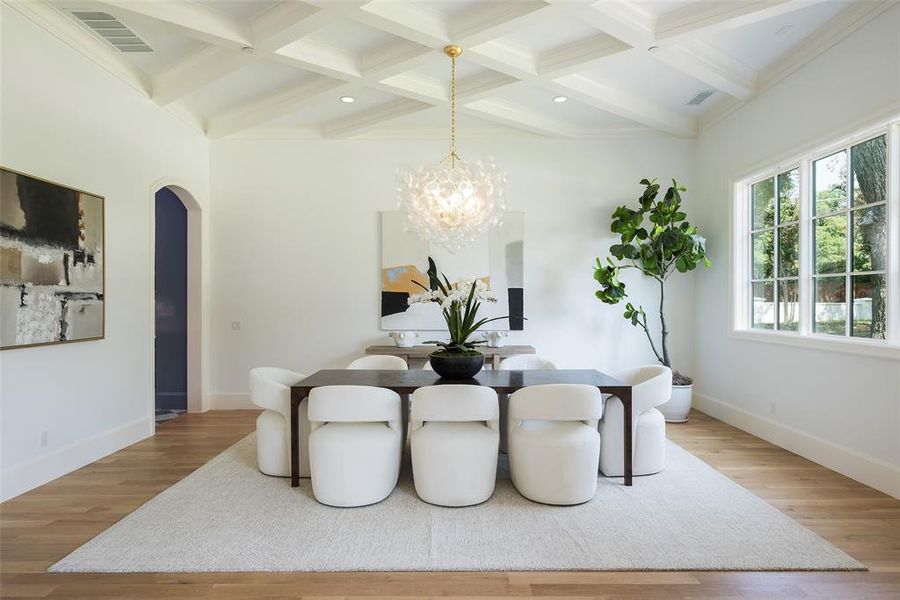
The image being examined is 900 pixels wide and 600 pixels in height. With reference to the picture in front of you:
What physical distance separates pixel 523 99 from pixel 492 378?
2.97 m

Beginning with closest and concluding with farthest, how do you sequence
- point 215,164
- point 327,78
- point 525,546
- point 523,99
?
1. point 525,546
2. point 327,78
3. point 523,99
4. point 215,164

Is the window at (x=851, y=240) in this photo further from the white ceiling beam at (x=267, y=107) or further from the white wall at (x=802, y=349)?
the white ceiling beam at (x=267, y=107)

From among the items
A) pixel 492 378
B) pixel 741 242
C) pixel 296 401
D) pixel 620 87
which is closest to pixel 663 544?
pixel 492 378

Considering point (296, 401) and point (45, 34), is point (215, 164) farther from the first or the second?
point (296, 401)

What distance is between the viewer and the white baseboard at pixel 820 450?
3.02 metres

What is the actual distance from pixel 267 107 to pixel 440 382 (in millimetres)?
3464

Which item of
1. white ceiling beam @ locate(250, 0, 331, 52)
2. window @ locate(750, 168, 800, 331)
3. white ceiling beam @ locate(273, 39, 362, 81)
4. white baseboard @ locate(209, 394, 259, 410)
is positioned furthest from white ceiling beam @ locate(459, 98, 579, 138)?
white baseboard @ locate(209, 394, 259, 410)

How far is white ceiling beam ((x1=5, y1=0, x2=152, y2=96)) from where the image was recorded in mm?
3119

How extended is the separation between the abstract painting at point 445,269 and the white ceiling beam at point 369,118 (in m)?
1.01

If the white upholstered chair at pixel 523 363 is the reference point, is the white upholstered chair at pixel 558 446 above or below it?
below

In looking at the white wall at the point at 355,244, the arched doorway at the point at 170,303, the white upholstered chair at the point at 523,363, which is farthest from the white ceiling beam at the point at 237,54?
the white upholstered chair at the point at 523,363

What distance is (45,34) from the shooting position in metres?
3.26

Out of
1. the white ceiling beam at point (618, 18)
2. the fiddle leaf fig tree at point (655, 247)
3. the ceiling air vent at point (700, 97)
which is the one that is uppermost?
the ceiling air vent at point (700, 97)

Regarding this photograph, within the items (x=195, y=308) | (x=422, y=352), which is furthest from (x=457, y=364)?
(x=195, y=308)
